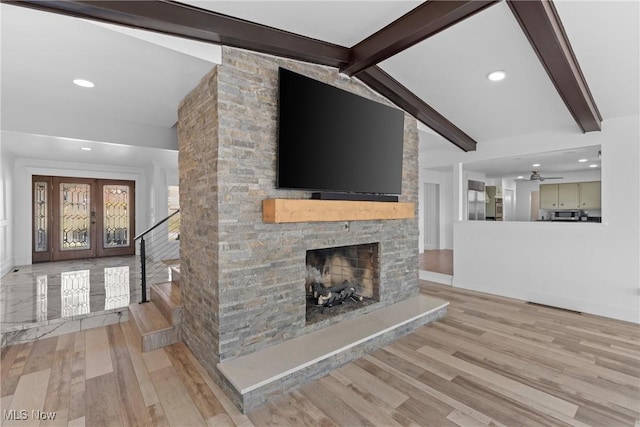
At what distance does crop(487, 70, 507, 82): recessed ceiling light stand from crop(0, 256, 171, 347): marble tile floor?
4745mm

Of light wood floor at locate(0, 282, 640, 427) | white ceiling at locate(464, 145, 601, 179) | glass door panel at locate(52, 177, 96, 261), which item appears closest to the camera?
light wood floor at locate(0, 282, 640, 427)

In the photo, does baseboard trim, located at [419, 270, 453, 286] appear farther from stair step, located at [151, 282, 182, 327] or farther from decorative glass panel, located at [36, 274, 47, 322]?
decorative glass panel, located at [36, 274, 47, 322]

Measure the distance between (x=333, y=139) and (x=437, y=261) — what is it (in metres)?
4.61

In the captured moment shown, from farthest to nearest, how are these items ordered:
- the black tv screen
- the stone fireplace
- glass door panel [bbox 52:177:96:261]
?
glass door panel [bbox 52:177:96:261] < the black tv screen < the stone fireplace

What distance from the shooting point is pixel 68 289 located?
4.44m

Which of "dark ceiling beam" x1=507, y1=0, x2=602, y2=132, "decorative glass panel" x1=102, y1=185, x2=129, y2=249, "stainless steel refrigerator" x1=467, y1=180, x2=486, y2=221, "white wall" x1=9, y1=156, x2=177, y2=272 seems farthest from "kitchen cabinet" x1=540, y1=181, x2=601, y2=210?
"decorative glass panel" x1=102, y1=185, x2=129, y2=249

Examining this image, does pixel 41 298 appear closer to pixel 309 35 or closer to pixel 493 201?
pixel 309 35

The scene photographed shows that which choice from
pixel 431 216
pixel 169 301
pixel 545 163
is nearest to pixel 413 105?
pixel 169 301

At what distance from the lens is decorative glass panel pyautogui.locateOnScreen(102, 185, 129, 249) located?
7520 mm

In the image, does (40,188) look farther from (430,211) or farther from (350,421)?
(430,211)

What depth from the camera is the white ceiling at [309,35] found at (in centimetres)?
217

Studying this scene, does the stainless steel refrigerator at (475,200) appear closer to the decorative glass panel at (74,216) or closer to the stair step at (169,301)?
the stair step at (169,301)

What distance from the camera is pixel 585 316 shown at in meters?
3.80

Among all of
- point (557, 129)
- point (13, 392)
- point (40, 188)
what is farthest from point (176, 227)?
point (557, 129)
